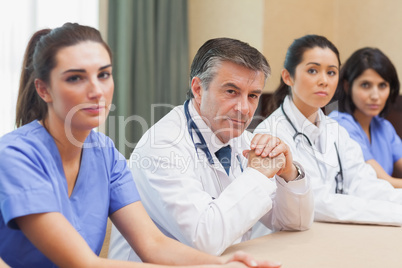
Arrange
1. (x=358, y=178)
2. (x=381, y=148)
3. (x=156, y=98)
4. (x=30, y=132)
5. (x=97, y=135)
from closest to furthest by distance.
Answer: (x=30, y=132), (x=97, y=135), (x=358, y=178), (x=381, y=148), (x=156, y=98)

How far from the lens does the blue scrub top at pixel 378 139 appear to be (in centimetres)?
261

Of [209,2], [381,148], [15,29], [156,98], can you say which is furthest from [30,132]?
[209,2]

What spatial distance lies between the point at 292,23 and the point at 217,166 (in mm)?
2429

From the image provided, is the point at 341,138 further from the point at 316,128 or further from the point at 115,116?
the point at 115,116

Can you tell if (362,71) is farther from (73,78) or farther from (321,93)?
(73,78)

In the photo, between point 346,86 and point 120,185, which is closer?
point 120,185

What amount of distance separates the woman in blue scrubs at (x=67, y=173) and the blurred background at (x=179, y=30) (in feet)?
6.47

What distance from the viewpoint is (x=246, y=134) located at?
1.77 m

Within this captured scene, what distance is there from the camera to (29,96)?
115 centimetres

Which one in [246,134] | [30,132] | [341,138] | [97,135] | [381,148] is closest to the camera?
[30,132]

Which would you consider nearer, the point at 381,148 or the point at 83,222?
the point at 83,222

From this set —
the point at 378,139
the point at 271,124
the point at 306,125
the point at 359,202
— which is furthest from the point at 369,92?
the point at 359,202

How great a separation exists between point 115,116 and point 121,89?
0.68ft

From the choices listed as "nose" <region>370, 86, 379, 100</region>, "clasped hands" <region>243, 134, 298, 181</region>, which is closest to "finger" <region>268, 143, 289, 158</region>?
"clasped hands" <region>243, 134, 298, 181</region>
